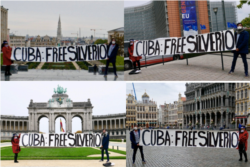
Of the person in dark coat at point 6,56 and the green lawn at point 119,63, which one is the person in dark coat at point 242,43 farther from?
the person in dark coat at point 6,56

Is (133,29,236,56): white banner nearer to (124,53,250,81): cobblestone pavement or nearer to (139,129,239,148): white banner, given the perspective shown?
(124,53,250,81): cobblestone pavement

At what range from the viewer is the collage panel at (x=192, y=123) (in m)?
12.7

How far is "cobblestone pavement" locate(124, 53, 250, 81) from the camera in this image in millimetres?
13969

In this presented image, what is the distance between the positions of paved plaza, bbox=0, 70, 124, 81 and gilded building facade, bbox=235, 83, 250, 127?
650cm

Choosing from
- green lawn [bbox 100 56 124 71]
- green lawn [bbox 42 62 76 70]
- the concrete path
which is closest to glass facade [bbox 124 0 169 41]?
green lawn [bbox 100 56 124 71]

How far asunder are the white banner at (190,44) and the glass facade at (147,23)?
8362 mm

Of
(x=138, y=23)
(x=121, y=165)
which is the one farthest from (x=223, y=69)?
(x=138, y=23)

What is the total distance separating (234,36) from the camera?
45.9 ft

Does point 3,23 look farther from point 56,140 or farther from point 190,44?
point 190,44

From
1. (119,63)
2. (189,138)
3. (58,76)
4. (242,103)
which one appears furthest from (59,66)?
(242,103)

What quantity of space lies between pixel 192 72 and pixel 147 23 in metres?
13.3

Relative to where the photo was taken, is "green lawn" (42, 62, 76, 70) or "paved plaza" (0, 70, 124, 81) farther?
"green lawn" (42, 62, 76, 70)

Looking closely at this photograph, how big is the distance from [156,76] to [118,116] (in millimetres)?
3682

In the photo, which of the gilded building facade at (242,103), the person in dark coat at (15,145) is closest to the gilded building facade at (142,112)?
the gilded building facade at (242,103)
